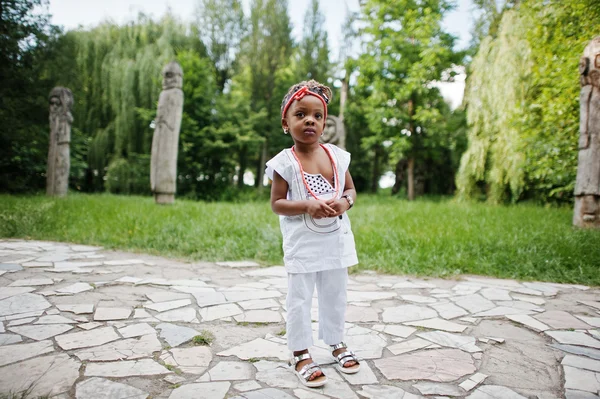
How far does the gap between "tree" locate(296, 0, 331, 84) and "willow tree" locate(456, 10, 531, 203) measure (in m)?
8.93

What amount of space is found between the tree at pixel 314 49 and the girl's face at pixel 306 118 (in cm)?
1810

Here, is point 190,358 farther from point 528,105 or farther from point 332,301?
point 528,105

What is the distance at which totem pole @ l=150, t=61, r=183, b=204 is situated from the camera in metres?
8.47

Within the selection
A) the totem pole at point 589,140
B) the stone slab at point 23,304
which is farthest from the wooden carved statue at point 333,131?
the stone slab at point 23,304

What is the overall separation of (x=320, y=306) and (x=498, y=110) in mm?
10056

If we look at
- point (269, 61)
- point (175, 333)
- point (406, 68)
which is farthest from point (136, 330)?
point (269, 61)

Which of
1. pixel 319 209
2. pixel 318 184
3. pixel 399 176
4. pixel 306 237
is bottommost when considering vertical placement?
pixel 306 237

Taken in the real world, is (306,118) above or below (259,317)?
above

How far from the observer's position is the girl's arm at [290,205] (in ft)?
6.15

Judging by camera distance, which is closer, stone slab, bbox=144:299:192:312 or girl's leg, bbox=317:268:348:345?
girl's leg, bbox=317:268:348:345

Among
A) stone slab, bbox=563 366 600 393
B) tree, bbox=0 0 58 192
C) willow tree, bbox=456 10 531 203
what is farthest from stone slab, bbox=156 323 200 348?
tree, bbox=0 0 58 192

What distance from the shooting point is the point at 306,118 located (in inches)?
76.7

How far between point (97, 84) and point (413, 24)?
12.2 meters

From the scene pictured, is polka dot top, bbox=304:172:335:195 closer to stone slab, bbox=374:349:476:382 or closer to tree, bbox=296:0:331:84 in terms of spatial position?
stone slab, bbox=374:349:476:382
